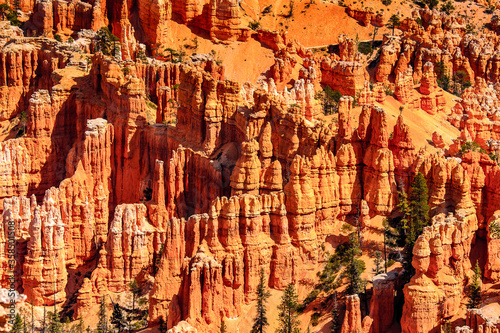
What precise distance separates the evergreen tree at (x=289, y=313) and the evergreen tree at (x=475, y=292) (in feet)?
42.3

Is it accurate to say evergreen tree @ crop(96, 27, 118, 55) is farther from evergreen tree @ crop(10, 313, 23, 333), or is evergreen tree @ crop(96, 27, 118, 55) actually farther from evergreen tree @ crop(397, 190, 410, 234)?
evergreen tree @ crop(397, 190, 410, 234)

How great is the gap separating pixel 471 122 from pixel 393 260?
103 feet

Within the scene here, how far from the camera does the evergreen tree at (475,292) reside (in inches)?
2756

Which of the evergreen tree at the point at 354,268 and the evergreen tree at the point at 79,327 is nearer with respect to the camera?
the evergreen tree at the point at 354,268

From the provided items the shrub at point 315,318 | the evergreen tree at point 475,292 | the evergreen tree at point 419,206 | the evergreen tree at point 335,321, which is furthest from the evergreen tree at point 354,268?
the evergreen tree at point 475,292

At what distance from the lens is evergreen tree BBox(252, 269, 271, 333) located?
247ft

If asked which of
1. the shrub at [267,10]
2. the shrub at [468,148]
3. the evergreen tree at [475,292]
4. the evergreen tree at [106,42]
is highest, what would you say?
the shrub at [267,10]

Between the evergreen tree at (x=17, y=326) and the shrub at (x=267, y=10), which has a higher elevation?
the shrub at (x=267, y=10)

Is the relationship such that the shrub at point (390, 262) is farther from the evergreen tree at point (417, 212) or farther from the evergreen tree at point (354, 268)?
the evergreen tree at point (354, 268)

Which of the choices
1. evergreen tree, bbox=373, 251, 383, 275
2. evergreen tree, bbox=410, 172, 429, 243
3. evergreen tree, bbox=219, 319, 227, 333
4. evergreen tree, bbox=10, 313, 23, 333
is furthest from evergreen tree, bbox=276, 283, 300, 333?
evergreen tree, bbox=10, 313, 23, 333

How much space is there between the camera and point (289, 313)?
75.4m

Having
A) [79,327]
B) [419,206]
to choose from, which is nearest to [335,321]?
[419,206]

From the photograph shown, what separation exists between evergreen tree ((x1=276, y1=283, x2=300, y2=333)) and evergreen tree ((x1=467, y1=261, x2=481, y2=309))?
42.3 ft

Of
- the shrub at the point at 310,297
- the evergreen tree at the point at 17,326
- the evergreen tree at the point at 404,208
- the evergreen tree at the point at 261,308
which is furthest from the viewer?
the evergreen tree at the point at 404,208
